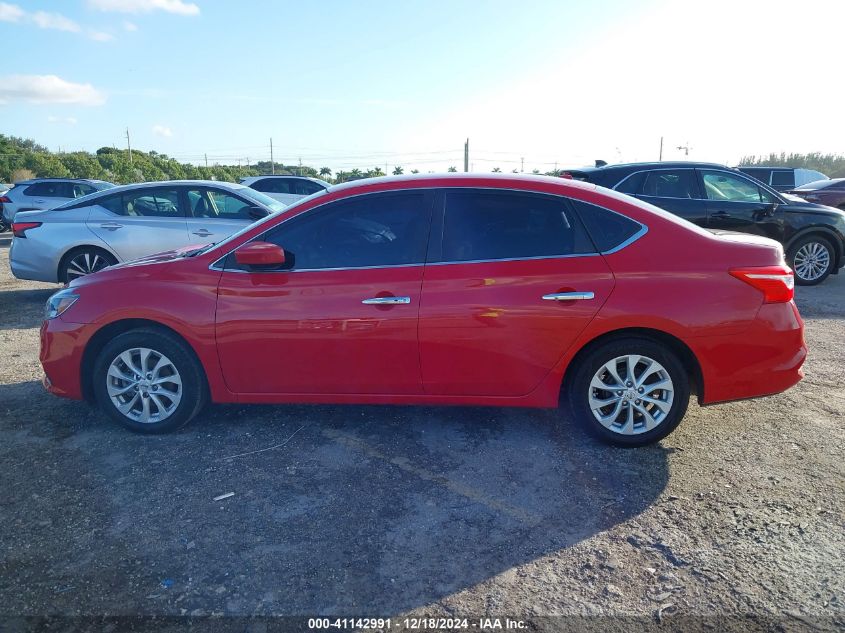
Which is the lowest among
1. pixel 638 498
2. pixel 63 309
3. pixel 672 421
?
pixel 638 498

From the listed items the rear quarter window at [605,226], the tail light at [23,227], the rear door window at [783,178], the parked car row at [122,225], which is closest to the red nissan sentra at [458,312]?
the rear quarter window at [605,226]

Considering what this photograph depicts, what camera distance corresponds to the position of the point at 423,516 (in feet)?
10.4

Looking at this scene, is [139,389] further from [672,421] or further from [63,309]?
→ [672,421]

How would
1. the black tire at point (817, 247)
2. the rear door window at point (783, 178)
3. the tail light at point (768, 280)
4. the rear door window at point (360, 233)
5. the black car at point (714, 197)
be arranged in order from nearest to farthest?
the tail light at point (768, 280)
the rear door window at point (360, 233)
the black car at point (714, 197)
the black tire at point (817, 247)
the rear door window at point (783, 178)

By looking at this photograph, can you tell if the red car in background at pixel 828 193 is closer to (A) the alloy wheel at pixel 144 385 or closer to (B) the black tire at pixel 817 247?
(B) the black tire at pixel 817 247

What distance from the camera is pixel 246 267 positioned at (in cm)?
399

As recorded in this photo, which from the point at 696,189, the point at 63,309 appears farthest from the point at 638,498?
the point at 696,189

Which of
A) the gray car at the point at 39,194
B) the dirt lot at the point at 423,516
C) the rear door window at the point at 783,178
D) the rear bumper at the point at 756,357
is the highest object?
the rear door window at the point at 783,178

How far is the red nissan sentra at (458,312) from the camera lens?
12.1 ft

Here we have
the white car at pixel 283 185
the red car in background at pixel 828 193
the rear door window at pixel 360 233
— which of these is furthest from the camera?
the white car at pixel 283 185

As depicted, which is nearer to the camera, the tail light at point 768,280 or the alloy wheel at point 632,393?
the tail light at point 768,280

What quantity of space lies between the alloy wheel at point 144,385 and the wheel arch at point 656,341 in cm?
262

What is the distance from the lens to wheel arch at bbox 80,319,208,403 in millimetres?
4066

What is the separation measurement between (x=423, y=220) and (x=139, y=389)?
2.24m
